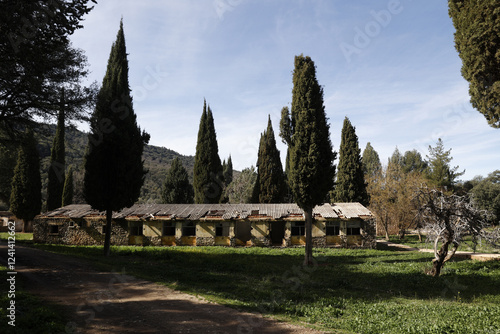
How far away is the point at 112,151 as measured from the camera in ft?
71.2

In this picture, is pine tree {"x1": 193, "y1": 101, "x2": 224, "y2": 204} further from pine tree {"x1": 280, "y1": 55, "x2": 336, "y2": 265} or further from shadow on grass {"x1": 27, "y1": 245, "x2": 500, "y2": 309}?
pine tree {"x1": 280, "y1": 55, "x2": 336, "y2": 265}

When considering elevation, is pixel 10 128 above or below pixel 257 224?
above

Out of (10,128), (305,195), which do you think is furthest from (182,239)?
(10,128)

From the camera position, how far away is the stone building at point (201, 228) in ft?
97.7

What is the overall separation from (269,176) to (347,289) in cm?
2828

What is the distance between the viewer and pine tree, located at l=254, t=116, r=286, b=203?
4134cm

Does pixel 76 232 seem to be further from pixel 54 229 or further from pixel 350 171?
pixel 350 171

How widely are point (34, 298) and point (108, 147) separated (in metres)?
13.5

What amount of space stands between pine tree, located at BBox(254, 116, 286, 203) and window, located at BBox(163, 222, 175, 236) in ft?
46.0

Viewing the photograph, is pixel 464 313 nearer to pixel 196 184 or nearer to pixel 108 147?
pixel 108 147

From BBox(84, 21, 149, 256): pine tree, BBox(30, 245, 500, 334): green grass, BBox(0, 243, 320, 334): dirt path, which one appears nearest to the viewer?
BBox(0, 243, 320, 334): dirt path

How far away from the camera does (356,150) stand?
37.9 metres

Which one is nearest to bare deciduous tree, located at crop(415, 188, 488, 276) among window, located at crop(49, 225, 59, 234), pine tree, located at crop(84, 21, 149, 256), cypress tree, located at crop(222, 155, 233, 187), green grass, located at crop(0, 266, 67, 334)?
green grass, located at crop(0, 266, 67, 334)

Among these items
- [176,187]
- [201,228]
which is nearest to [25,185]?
[176,187]
